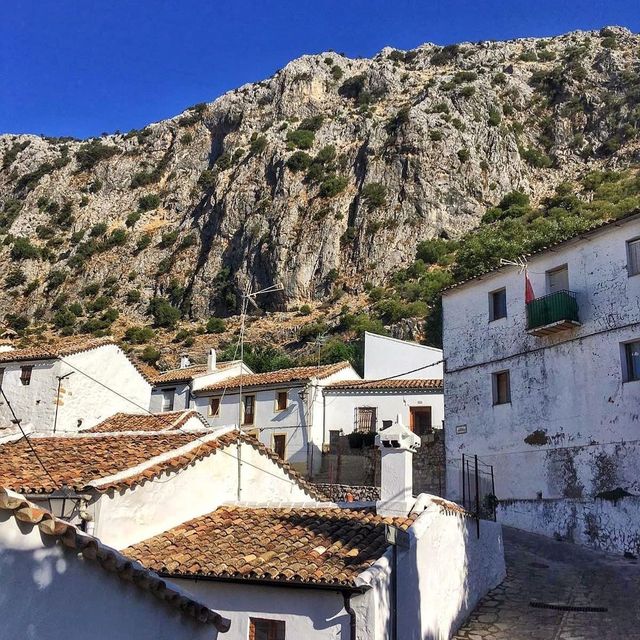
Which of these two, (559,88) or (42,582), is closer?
(42,582)

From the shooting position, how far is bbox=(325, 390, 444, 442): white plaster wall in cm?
3634

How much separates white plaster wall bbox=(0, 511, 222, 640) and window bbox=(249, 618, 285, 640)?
3.69 m

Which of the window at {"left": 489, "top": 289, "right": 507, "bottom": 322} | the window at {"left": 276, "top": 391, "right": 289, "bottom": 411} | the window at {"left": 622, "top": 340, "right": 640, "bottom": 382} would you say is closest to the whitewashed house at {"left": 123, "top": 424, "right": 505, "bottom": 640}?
the window at {"left": 622, "top": 340, "right": 640, "bottom": 382}

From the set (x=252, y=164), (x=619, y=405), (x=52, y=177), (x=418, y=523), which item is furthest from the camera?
(x=52, y=177)

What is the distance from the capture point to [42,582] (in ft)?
21.4

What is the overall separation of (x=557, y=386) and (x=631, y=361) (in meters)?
2.90

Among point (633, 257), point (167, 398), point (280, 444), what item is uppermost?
point (633, 257)

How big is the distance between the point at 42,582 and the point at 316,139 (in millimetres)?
86751

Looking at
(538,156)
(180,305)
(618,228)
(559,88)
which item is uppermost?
(559,88)

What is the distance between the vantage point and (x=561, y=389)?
2467cm

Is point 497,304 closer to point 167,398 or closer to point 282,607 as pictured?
point 282,607

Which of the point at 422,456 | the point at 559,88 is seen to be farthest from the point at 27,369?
the point at 559,88

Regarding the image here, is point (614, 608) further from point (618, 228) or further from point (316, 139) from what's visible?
point (316, 139)

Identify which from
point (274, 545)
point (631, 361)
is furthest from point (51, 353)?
point (631, 361)
